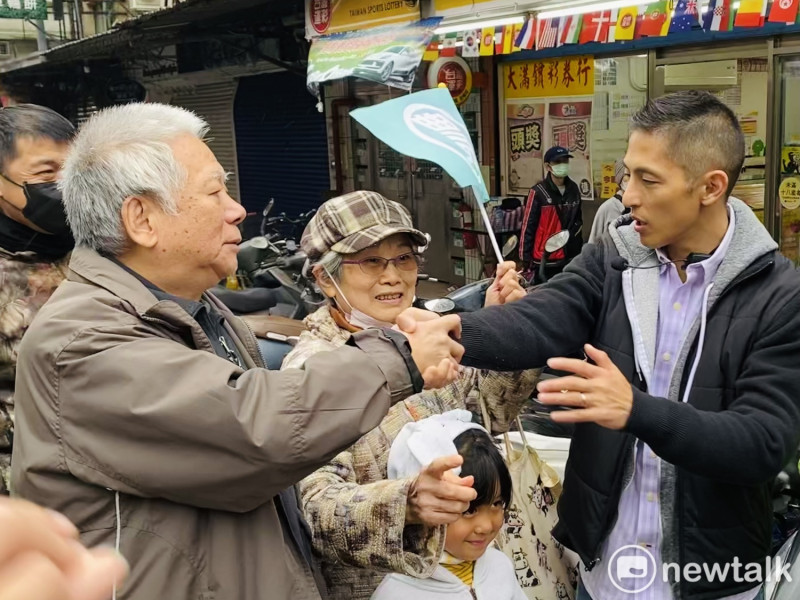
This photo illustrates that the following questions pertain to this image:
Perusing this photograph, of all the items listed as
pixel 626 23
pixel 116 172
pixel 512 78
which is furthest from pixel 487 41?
pixel 116 172

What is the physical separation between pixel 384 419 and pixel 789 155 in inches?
254

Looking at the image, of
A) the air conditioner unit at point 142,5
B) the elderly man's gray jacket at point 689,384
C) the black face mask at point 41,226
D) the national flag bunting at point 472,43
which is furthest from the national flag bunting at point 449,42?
the air conditioner unit at point 142,5

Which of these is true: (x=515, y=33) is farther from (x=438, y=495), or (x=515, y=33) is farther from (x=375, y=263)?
(x=438, y=495)

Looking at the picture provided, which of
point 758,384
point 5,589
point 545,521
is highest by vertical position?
point 5,589

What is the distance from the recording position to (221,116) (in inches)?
689

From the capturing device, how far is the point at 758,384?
6.12ft

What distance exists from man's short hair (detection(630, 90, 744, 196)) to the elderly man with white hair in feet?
2.89

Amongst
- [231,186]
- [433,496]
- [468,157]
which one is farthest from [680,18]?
[231,186]

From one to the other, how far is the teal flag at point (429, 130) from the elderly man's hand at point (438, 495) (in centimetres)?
112

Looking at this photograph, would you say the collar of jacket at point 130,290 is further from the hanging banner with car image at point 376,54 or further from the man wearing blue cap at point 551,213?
the man wearing blue cap at point 551,213

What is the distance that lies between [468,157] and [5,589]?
2.28 meters

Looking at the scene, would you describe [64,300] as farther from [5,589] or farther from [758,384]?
[758,384]

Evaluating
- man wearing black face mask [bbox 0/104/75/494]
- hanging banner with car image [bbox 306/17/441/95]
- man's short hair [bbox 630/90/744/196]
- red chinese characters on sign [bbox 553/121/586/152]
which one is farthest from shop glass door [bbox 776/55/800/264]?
man wearing black face mask [bbox 0/104/75/494]

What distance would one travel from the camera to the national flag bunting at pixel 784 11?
5.57 metres
